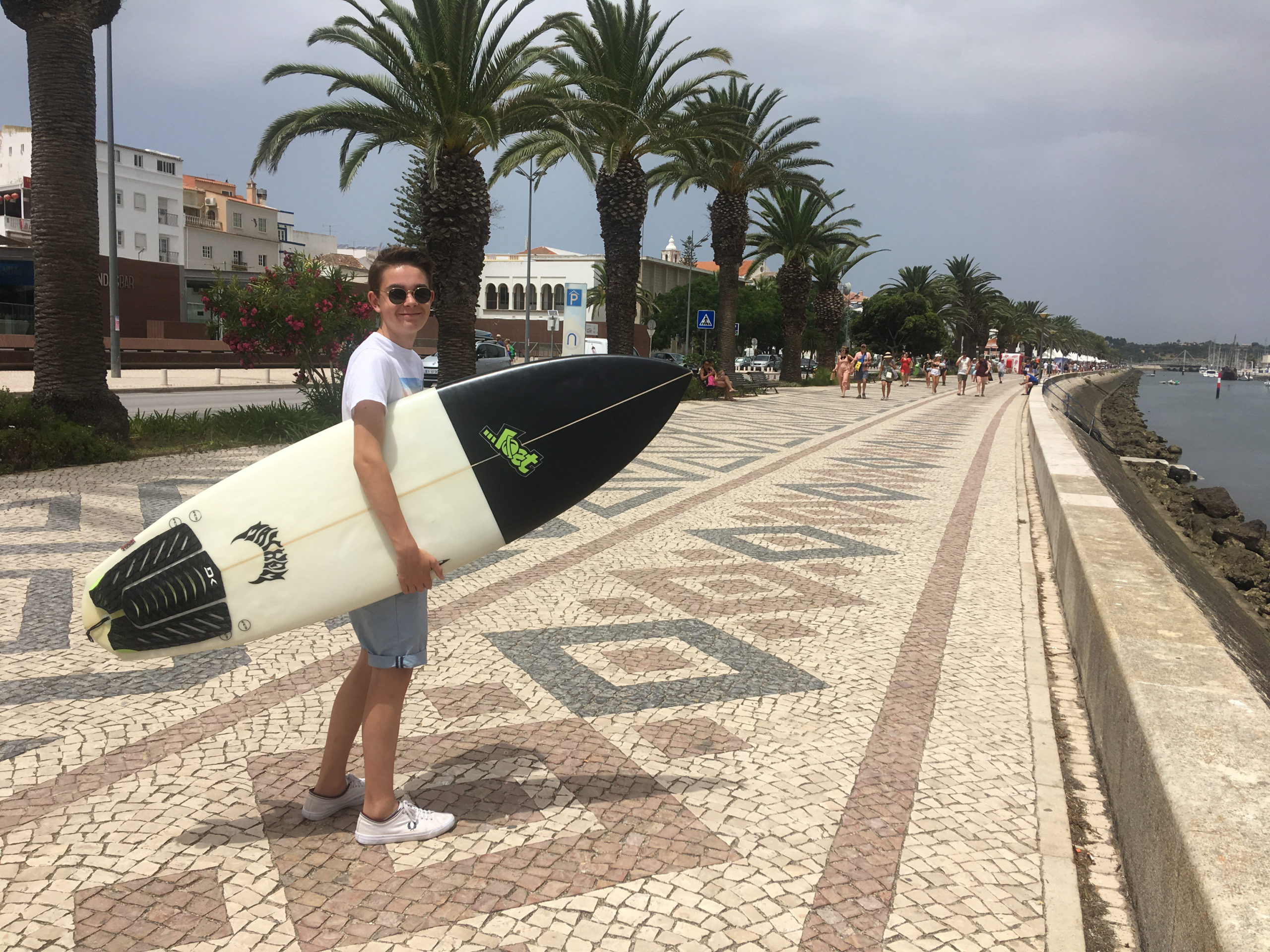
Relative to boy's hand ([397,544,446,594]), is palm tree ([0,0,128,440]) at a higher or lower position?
higher

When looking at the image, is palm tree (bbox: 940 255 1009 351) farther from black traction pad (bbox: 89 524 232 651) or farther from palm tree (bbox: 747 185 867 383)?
black traction pad (bbox: 89 524 232 651)

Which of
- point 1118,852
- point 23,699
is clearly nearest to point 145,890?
point 23,699

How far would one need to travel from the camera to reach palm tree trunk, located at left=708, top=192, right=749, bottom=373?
95.1ft

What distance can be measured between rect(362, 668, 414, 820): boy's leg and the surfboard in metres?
0.23

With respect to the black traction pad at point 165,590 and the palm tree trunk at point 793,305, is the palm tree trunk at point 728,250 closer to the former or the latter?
the palm tree trunk at point 793,305

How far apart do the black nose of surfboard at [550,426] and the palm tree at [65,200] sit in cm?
857

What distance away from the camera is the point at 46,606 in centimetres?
Answer: 500

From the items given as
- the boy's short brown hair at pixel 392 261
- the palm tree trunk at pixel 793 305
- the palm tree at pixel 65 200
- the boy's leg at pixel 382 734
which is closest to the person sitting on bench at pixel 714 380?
the palm tree trunk at pixel 793 305

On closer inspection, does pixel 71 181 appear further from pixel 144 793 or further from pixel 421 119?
pixel 144 793

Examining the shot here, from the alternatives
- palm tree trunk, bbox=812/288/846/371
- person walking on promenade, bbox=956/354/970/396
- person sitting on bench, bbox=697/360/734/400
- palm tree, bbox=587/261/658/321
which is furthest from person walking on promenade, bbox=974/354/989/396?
palm tree, bbox=587/261/658/321

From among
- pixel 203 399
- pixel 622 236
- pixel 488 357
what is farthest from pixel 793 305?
pixel 203 399

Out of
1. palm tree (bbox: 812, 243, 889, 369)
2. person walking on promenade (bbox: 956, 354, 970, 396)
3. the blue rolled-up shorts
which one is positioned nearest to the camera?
the blue rolled-up shorts

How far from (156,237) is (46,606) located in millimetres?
75182

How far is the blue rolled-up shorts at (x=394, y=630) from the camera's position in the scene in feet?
8.89
